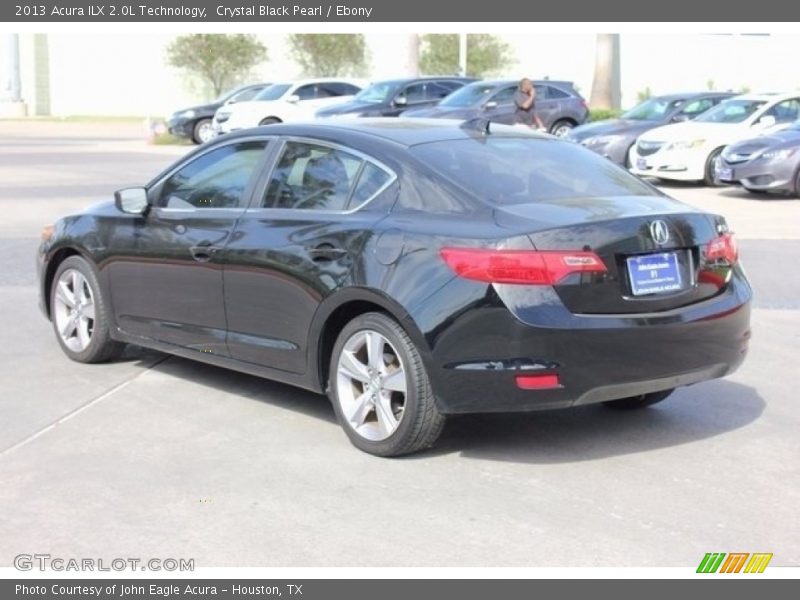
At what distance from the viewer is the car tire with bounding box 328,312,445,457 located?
5609 millimetres

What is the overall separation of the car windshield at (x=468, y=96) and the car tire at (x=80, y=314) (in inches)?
713

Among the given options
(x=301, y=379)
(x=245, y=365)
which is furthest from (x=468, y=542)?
(x=245, y=365)

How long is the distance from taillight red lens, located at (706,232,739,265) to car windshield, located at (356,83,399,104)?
21.4 metres

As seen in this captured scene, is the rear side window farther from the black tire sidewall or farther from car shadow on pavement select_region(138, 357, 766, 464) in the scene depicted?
the black tire sidewall

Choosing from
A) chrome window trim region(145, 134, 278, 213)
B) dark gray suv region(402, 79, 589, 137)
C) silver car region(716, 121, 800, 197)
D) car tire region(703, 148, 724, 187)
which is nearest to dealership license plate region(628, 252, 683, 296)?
chrome window trim region(145, 134, 278, 213)

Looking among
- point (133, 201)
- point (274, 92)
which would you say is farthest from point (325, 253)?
point (274, 92)

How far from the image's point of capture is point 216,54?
53.6 metres

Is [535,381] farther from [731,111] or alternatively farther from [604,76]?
[604,76]

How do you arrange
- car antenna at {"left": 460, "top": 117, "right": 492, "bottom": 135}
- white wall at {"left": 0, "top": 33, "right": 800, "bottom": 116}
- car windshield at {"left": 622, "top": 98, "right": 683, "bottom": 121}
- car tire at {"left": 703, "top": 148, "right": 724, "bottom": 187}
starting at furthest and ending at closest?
white wall at {"left": 0, "top": 33, "right": 800, "bottom": 116}
car windshield at {"left": 622, "top": 98, "right": 683, "bottom": 121}
car tire at {"left": 703, "top": 148, "right": 724, "bottom": 187}
car antenna at {"left": 460, "top": 117, "right": 492, "bottom": 135}

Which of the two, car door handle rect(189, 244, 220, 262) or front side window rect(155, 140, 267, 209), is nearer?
car door handle rect(189, 244, 220, 262)

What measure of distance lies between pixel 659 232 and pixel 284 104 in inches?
998

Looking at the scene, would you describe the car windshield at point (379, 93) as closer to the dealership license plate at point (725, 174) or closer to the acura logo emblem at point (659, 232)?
the dealership license plate at point (725, 174)

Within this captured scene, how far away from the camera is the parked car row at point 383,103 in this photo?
25.4 metres

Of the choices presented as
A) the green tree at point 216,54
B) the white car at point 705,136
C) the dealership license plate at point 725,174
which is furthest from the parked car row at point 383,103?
the green tree at point 216,54
